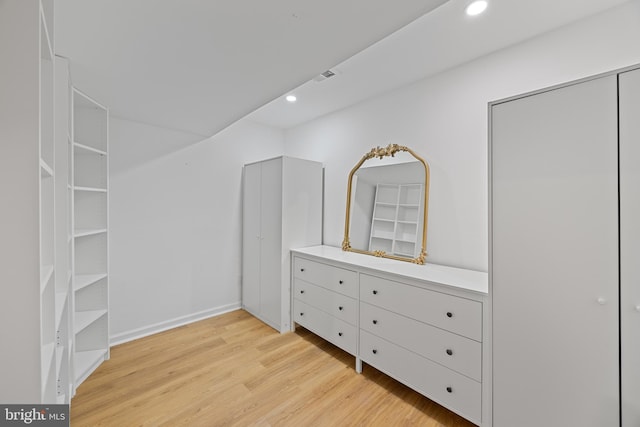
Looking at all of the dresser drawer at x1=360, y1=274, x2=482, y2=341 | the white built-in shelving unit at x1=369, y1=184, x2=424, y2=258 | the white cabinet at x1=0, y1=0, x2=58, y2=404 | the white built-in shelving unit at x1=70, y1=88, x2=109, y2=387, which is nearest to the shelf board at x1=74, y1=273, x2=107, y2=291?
the white built-in shelving unit at x1=70, y1=88, x2=109, y2=387

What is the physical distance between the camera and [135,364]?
7.54 ft

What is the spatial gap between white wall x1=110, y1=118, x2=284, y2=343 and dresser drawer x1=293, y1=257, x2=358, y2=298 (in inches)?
45.0

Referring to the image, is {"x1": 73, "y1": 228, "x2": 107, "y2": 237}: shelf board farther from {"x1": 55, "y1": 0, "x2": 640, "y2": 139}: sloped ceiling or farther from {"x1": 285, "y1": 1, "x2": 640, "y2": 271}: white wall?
{"x1": 285, "y1": 1, "x2": 640, "y2": 271}: white wall

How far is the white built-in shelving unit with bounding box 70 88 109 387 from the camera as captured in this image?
225 centimetres

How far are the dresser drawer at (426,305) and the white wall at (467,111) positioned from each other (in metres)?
0.57

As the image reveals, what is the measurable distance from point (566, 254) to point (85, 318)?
10.8 feet

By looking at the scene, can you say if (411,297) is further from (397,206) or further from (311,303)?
(311,303)

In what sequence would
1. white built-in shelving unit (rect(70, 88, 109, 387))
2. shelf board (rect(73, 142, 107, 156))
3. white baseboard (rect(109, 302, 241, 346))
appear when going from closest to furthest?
shelf board (rect(73, 142, 107, 156))
white built-in shelving unit (rect(70, 88, 109, 387))
white baseboard (rect(109, 302, 241, 346))

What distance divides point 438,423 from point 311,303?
4.51 feet

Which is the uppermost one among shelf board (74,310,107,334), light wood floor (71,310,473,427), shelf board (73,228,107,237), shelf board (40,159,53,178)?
shelf board (40,159,53,178)

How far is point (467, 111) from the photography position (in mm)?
2084

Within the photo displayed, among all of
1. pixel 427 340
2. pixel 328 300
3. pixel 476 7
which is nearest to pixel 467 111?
pixel 476 7

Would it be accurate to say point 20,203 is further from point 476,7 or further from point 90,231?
point 476,7

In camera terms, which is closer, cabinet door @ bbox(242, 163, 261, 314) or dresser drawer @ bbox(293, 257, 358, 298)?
dresser drawer @ bbox(293, 257, 358, 298)
